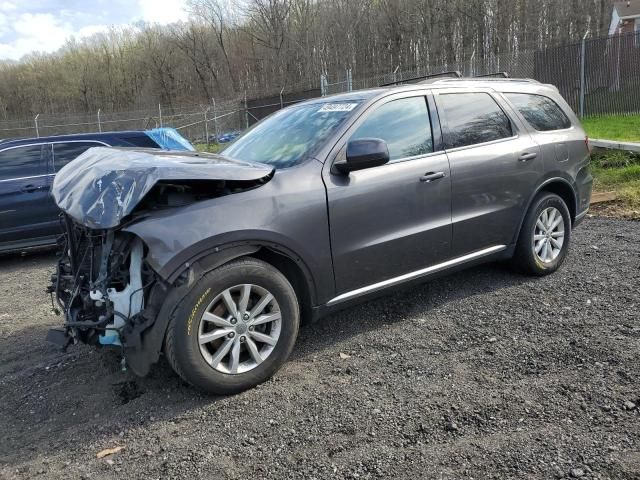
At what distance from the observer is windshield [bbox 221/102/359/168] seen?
3.68m

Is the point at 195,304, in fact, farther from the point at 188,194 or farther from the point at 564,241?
the point at 564,241

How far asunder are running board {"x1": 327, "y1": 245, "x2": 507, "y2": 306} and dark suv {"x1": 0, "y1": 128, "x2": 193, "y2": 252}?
481cm

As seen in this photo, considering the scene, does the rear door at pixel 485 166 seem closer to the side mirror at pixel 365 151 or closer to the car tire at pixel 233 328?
the side mirror at pixel 365 151

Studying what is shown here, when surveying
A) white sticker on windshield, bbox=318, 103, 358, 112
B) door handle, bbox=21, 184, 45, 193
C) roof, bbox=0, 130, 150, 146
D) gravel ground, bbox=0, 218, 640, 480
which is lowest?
gravel ground, bbox=0, 218, 640, 480

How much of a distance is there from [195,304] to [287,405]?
31.5 inches

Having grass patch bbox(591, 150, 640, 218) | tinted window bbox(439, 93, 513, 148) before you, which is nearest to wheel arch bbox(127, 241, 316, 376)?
tinted window bbox(439, 93, 513, 148)

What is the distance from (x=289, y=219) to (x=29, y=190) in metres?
5.08

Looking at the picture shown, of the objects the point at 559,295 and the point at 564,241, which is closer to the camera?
the point at 559,295

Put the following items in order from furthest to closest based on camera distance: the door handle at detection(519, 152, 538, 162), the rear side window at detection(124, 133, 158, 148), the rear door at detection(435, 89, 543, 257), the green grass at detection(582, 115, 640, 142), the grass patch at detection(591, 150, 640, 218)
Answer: the green grass at detection(582, 115, 640, 142)
the rear side window at detection(124, 133, 158, 148)
the grass patch at detection(591, 150, 640, 218)
the door handle at detection(519, 152, 538, 162)
the rear door at detection(435, 89, 543, 257)

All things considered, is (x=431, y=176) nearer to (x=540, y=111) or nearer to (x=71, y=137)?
(x=540, y=111)

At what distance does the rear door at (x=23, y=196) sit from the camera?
668cm

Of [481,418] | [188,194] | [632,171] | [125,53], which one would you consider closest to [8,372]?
[188,194]

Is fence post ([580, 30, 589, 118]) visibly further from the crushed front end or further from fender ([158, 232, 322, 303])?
the crushed front end

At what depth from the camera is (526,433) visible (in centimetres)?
262
